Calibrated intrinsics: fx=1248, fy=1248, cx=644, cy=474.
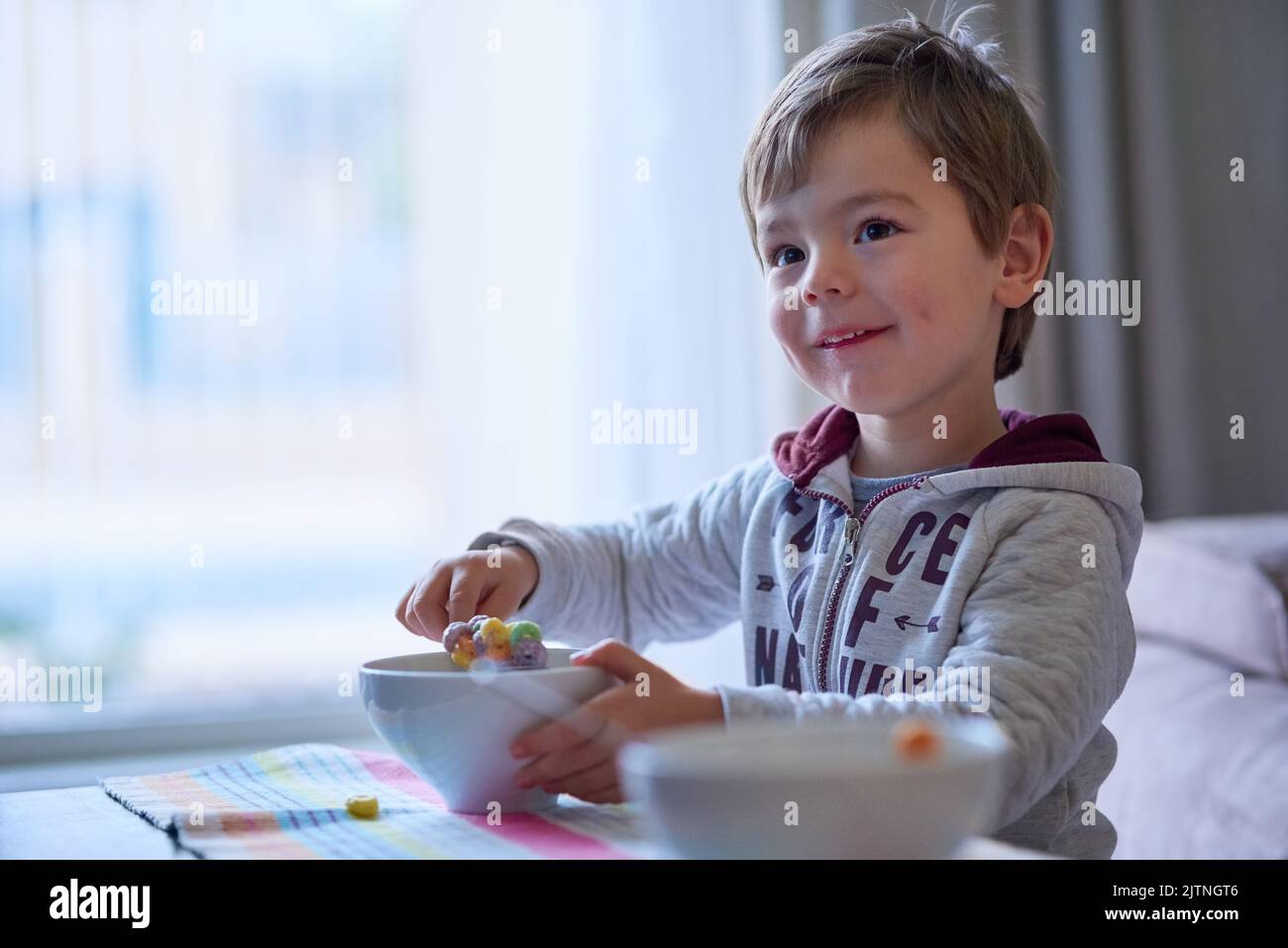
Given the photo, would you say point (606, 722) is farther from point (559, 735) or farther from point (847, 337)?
point (847, 337)

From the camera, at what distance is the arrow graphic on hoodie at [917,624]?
2.96ft

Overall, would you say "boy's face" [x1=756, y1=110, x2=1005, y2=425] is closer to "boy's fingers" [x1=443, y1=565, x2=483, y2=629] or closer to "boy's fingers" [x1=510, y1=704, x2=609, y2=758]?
"boy's fingers" [x1=443, y1=565, x2=483, y2=629]

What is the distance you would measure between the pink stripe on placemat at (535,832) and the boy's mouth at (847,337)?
1.52 feet

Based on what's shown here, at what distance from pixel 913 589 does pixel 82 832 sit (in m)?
0.59

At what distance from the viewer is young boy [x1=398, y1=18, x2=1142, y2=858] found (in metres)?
0.86

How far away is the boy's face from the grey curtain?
1260 mm

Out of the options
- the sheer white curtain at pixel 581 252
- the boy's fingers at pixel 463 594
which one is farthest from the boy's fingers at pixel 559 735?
the sheer white curtain at pixel 581 252

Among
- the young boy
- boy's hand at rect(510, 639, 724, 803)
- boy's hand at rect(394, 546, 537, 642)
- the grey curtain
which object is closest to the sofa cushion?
the grey curtain

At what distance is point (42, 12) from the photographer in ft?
6.51

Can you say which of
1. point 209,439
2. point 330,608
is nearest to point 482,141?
point 209,439

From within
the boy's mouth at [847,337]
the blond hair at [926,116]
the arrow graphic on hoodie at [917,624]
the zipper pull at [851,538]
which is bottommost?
the arrow graphic on hoodie at [917,624]

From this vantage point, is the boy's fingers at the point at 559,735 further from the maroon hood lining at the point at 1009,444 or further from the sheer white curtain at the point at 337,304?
the sheer white curtain at the point at 337,304

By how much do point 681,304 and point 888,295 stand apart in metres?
1.25
